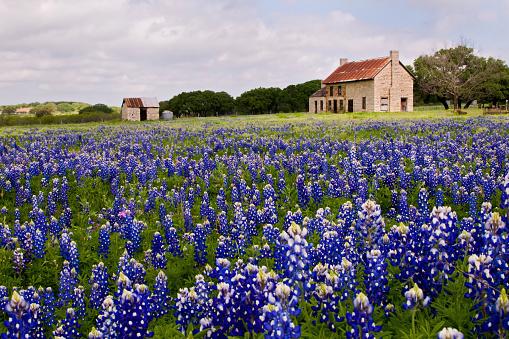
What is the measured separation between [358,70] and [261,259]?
5279 cm

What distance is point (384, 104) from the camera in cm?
5081

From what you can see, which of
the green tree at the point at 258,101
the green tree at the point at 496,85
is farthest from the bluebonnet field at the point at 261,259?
the green tree at the point at 258,101

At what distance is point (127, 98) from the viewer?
6525 cm

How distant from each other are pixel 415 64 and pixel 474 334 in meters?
80.2

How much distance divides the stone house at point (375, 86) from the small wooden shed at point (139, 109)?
28481 mm

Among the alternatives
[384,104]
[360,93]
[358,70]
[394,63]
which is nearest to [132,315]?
[384,104]

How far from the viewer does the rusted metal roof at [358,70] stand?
50088 mm

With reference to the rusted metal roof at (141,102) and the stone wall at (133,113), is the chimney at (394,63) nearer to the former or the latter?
the stone wall at (133,113)

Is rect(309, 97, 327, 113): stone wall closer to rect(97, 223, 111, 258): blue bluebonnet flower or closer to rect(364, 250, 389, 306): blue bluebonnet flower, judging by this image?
rect(97, 223, 111, 258): blue bluebonnet flower

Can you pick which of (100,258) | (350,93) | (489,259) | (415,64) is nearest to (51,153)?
(100,258)

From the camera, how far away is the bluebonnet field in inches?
109

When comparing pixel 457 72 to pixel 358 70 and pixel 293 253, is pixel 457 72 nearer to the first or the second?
pixel 358 70

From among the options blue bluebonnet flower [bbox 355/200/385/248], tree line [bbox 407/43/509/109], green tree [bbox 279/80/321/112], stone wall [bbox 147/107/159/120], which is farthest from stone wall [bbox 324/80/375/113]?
green tree [bbox 279/80/321/112]

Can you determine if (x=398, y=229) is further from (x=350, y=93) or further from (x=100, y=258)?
(x=350, y=93)
